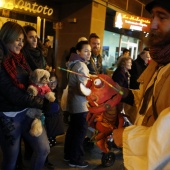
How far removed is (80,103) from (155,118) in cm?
206

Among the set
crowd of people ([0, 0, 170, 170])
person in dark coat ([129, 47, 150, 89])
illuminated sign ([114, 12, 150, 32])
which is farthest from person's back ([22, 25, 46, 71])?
illuminated sign ([114, 12, 150, 32])

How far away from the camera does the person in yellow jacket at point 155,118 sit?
944mm

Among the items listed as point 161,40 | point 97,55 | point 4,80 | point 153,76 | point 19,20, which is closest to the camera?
point 161,40

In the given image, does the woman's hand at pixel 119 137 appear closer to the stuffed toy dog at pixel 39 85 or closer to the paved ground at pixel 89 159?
the stuffed toy dog at pixel 39 85

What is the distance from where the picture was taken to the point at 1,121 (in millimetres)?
2270

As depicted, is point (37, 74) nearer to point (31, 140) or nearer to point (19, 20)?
point (31, 140)

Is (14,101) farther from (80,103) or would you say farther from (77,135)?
(77,135)

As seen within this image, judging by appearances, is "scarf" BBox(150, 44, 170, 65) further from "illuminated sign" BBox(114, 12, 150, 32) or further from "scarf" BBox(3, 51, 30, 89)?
"illuminated sign" BBox(114, 12, 150, 32)

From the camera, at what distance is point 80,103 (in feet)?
10.3

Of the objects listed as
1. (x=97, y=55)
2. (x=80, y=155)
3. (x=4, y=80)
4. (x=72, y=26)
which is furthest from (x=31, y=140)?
(x=72, y=26)

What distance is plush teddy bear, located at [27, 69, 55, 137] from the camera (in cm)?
228

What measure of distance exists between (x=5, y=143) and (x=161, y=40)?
1814mm

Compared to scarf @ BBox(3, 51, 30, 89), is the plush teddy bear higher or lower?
lower

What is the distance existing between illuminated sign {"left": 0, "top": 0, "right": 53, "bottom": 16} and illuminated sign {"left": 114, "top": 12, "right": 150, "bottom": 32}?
222 centimetres
